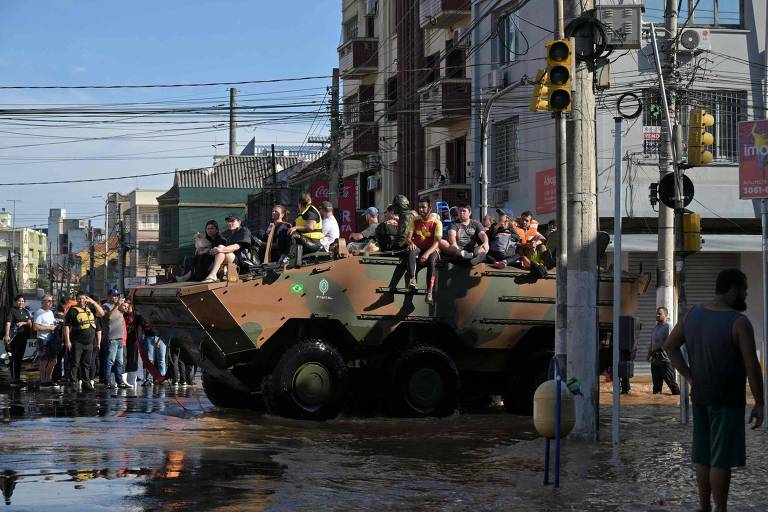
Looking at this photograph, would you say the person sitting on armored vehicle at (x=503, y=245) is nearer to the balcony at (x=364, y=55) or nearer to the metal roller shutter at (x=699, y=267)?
the metal roller shutter at (x=699, y=267)

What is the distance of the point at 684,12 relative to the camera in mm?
28984

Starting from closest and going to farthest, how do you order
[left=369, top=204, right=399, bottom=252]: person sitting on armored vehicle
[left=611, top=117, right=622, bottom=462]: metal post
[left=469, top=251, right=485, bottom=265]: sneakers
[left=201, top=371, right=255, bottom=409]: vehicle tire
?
[left=611, top=117, right=622, bottom=462]: metal post
[left=369, top=204, right=399, bottom=252]: person sitting on armored vehicle
[left=469, top=251, right=485, bottom=265]: sneakers
[left=201, top=371, right=255, bottom=409]: vehicle tire

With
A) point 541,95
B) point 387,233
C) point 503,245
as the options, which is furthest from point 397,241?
point 541,95

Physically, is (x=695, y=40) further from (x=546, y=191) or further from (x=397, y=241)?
(x=397, y=241)

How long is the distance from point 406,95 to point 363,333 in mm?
24400

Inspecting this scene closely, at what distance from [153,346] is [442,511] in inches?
613

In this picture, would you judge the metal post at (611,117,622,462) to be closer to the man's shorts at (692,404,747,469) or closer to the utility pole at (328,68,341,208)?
the man's shorts at (692,404,747,469)

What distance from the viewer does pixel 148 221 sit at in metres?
103

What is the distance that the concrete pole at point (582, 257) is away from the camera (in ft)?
A: 44.5

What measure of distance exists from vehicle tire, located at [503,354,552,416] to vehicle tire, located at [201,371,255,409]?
3894mm

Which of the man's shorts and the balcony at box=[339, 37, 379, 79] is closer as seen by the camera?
the man's shorts

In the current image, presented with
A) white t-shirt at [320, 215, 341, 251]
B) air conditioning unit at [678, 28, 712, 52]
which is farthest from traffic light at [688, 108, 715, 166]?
air conditioning unit at [678, 28, 712, 52]

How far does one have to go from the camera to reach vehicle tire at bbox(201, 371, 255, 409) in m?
18.7

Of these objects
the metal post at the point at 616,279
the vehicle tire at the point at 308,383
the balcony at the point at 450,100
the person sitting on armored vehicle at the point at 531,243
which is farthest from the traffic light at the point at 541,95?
the balcony at the point at 450,100
